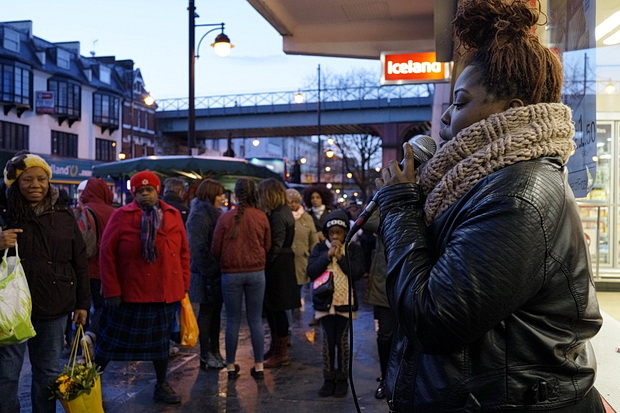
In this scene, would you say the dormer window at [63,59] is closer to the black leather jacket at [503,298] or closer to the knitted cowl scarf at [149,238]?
the knitted cowl scarf at [149,238]

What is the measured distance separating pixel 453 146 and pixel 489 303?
456 millimetres

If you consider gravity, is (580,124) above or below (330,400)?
above

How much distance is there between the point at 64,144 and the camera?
48.2 meters

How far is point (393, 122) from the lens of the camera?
1496 inches

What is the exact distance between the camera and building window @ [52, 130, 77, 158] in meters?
47.1

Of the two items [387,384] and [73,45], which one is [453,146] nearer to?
[387,384]

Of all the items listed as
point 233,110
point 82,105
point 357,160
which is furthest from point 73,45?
point 357,160

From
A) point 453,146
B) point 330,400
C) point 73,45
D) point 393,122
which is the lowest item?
point 330,400

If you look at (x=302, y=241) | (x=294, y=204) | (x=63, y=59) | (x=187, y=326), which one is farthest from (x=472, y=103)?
(x=63, y=59)

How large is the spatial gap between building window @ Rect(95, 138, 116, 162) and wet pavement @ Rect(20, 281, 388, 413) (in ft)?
159

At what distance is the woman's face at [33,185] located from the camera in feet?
13.7

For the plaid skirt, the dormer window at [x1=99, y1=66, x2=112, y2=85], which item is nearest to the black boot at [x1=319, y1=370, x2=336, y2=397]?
the plaid skirt

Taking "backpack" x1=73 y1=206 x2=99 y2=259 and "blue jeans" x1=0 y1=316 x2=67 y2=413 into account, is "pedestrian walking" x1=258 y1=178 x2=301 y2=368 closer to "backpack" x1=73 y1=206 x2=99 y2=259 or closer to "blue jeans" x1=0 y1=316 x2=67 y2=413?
"backpack" x1=73 y1=206 x2=99 y2=259

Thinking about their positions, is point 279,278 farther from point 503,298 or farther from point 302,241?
point 503,298
